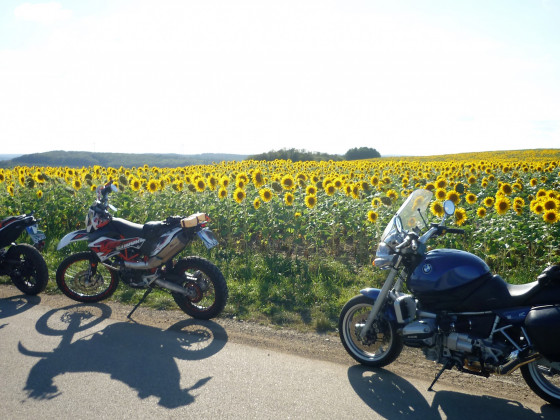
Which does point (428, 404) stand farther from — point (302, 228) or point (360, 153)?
point (360, 153)

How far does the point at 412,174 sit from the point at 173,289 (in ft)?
33.8

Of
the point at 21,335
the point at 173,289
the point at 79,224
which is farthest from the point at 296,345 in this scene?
the point at 79,224

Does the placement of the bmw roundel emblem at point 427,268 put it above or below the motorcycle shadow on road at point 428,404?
above

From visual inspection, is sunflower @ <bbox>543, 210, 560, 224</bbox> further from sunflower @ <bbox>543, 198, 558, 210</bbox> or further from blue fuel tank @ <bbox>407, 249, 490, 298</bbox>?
blue fuel tank @ <bbox>407, 249, 490, 298</bbox>

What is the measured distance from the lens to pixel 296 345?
177 inches

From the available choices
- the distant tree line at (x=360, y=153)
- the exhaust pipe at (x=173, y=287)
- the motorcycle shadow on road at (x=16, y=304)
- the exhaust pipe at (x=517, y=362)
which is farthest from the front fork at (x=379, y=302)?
the distant tree line at (x=360, y=153)

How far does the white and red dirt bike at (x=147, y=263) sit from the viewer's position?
5121 millimetres

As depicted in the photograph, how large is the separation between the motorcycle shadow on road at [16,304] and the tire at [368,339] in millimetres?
3883

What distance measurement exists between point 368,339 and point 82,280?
371 centimetres

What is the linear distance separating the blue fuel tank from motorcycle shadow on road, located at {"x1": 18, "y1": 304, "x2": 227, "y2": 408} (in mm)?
1943

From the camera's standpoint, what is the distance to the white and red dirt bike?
16.8 feet

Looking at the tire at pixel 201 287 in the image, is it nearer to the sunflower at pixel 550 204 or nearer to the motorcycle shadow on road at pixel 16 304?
the motorcycle shadow on road at pixel 16 304

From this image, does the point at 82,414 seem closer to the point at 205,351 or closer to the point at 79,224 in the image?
the point at 205,351

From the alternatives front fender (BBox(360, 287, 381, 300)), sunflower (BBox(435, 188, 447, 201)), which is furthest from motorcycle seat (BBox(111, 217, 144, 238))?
sunflower (BBox(435, 188, 447, 201))
